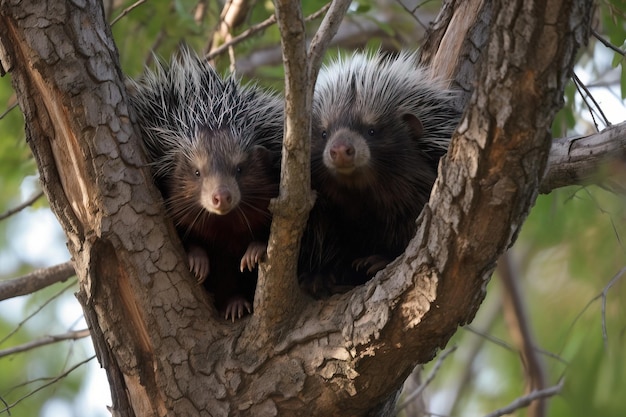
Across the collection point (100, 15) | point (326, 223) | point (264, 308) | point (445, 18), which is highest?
point (445, 18)

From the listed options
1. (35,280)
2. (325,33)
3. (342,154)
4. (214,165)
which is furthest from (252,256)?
(35,280)

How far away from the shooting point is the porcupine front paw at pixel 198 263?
3.53m

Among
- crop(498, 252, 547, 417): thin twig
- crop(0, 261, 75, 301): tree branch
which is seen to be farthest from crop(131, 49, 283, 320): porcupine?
crop(498, 252, 547, 417): thin twig

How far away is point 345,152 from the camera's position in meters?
3.45

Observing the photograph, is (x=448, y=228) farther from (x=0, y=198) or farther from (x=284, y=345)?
(x=0, y=198)

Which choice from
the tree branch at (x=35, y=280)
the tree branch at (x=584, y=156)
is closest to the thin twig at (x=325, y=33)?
the tree branch at (x=584, y=156)

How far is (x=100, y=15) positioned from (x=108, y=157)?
2.00 ft

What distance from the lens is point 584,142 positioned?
347 cm

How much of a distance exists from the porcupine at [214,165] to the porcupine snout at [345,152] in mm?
434

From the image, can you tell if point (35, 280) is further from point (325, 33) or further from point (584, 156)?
point (584, 156)

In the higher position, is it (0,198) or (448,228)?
(0,198)

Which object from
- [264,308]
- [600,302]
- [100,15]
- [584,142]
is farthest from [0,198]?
[600,302]

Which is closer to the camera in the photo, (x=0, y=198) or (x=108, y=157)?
(x=108, y=157)

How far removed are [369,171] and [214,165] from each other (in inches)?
27.7
